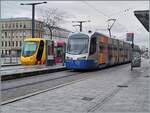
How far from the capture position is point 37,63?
3878 centimetres

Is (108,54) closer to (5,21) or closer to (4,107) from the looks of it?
(4,107)

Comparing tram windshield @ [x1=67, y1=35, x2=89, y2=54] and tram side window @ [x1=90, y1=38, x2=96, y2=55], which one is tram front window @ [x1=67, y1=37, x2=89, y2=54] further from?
tram side window @ [x1=90, y1=38, x2=96, y2=55]

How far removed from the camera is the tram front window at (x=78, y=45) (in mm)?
29375

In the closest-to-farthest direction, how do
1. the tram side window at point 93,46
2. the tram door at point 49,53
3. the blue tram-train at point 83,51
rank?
the blue tram-train at point 83,51 < the tram side window at point 93,46 < the tram door at point 49,53

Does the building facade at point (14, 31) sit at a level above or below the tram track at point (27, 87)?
above

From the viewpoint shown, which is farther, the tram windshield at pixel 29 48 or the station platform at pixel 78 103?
the tram windshield at pixel 29 48

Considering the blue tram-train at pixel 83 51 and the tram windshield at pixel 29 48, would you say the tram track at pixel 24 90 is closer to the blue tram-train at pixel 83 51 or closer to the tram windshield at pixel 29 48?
→ the blue tram-train at pixel 83 51

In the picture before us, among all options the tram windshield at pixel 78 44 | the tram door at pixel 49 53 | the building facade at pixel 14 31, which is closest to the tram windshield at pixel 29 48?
the tram door at pixel 49 53

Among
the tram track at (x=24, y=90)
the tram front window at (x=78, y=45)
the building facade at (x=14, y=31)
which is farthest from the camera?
the building facade at (x=14, y=31)

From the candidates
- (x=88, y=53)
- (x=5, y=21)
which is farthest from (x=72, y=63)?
(x=5, y=21)

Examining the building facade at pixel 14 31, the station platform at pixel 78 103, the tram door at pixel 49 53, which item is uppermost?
the building facade at pixel 14 31

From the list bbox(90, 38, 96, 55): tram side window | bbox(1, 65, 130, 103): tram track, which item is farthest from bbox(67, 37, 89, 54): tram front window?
bbox(1, 65, 130, 103): tram track

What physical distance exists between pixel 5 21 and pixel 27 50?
74038mm

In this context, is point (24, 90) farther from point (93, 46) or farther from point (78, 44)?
point (93, 46)
